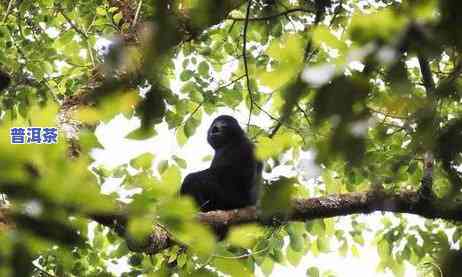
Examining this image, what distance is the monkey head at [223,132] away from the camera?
280 inches

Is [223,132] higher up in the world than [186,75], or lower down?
higher up

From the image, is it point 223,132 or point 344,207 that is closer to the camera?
point 344,207

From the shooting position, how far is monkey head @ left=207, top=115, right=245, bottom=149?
711cm

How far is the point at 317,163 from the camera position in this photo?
0.94 meters

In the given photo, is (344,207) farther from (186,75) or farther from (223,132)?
(223,132)

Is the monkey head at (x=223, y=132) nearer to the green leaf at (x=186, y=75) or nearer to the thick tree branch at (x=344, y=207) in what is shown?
the green leaf at (x=186, y=75)

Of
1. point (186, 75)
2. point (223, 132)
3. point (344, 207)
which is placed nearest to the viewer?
point (344, 207)

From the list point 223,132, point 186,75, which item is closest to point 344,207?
point 186,75

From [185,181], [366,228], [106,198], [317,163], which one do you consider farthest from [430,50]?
[366,228]

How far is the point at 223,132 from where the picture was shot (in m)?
7.16

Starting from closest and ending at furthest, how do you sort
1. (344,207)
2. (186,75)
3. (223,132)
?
1. (344,207)
2. (186,75)
3. (223,132)

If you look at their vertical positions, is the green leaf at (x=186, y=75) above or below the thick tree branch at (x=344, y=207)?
above

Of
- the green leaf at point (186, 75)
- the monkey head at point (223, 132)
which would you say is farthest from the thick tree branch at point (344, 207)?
the monkey head at point (223, 132)

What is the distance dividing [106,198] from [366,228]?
575 centimetres
